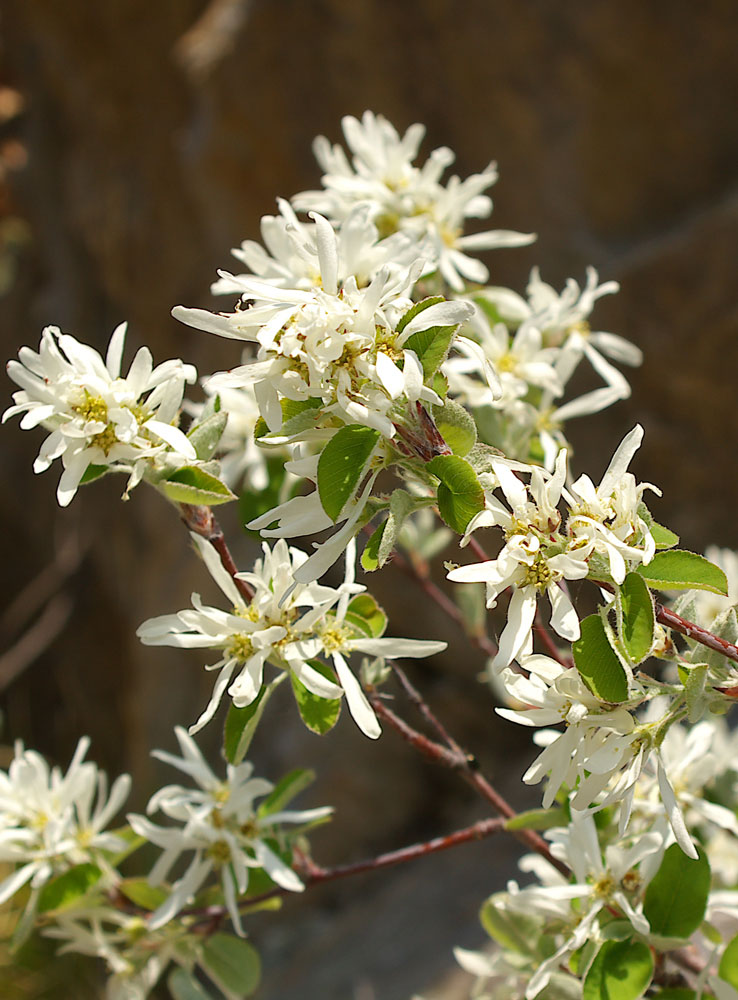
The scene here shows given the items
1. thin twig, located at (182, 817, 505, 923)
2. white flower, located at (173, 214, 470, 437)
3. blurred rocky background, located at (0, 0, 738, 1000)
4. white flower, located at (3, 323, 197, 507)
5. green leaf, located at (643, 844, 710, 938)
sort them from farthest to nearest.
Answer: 1. blurred rocky background, located at (0, 0, 738, 1000)
2. thin twig, located at (182, 817, 505, 923)
3. green leaf, located at (643, 844, 710, 938)
4. white flower, located at (3, 323, 197, 507)
5. white flower, located at (173, 214, 470, 437)

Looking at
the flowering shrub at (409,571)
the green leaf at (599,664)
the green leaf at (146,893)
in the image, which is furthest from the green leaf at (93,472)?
the green leaf at (146,893)

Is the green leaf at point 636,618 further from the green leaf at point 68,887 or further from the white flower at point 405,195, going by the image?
the green leaf at point 68,887

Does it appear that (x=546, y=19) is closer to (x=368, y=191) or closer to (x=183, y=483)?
(x=368, y=191)

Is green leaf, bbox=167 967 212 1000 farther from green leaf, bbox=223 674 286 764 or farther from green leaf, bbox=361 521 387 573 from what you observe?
green leaf, bbox=361 521 387 573

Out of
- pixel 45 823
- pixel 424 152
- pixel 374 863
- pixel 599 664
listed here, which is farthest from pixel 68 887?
pixel 424 152

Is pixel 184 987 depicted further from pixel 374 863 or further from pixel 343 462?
pixel 343 462

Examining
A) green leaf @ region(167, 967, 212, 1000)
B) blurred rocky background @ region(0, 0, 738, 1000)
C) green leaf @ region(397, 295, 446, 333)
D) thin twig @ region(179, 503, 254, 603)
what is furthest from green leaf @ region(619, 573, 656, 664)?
blurred rocky background @ region(0, 0, 738, 1000)

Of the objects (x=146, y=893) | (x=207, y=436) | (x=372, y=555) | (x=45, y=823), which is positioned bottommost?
(x=146, y=893)
